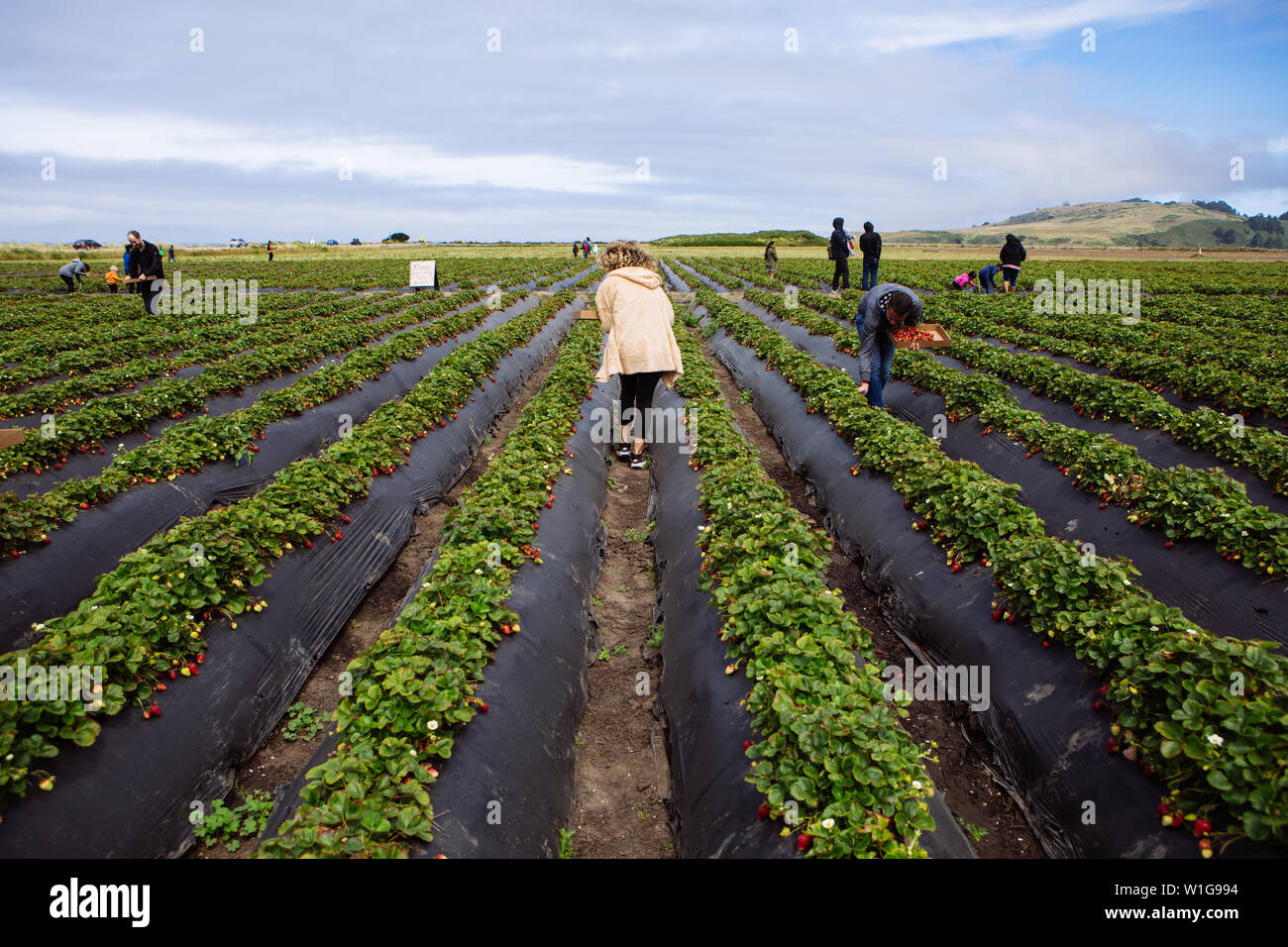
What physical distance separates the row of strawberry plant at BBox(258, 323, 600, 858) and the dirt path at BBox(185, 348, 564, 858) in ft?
2.96

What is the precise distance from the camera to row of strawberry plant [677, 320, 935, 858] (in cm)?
299

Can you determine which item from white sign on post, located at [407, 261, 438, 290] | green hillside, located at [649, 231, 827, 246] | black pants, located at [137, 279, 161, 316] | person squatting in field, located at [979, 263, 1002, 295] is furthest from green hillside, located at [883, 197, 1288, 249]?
black pants, located at [137, 279, 161, 316]

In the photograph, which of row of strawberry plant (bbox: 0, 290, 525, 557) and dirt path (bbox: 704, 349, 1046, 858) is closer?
dirt path (bbox: 704, 349, 1046, 858)

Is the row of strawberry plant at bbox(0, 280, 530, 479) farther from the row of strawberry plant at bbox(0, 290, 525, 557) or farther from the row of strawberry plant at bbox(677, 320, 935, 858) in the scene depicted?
the row of strawberry plant at bbox(677, 320, 935, 858)

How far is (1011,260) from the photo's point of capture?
25.9 metres

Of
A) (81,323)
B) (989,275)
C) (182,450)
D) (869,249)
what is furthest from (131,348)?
(989,275)

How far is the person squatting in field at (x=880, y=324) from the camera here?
359 inches

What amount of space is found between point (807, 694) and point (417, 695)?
2269 millimetres

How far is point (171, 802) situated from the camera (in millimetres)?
3883

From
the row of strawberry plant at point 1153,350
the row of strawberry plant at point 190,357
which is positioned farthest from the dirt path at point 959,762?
the row of strawberry plant at point 190,357

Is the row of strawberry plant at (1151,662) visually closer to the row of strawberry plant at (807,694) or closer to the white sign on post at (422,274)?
the row of strawberry plant at (807,694)

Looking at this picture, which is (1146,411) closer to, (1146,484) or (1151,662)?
(1146,484)

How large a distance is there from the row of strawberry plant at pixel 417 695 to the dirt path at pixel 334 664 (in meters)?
0.90
